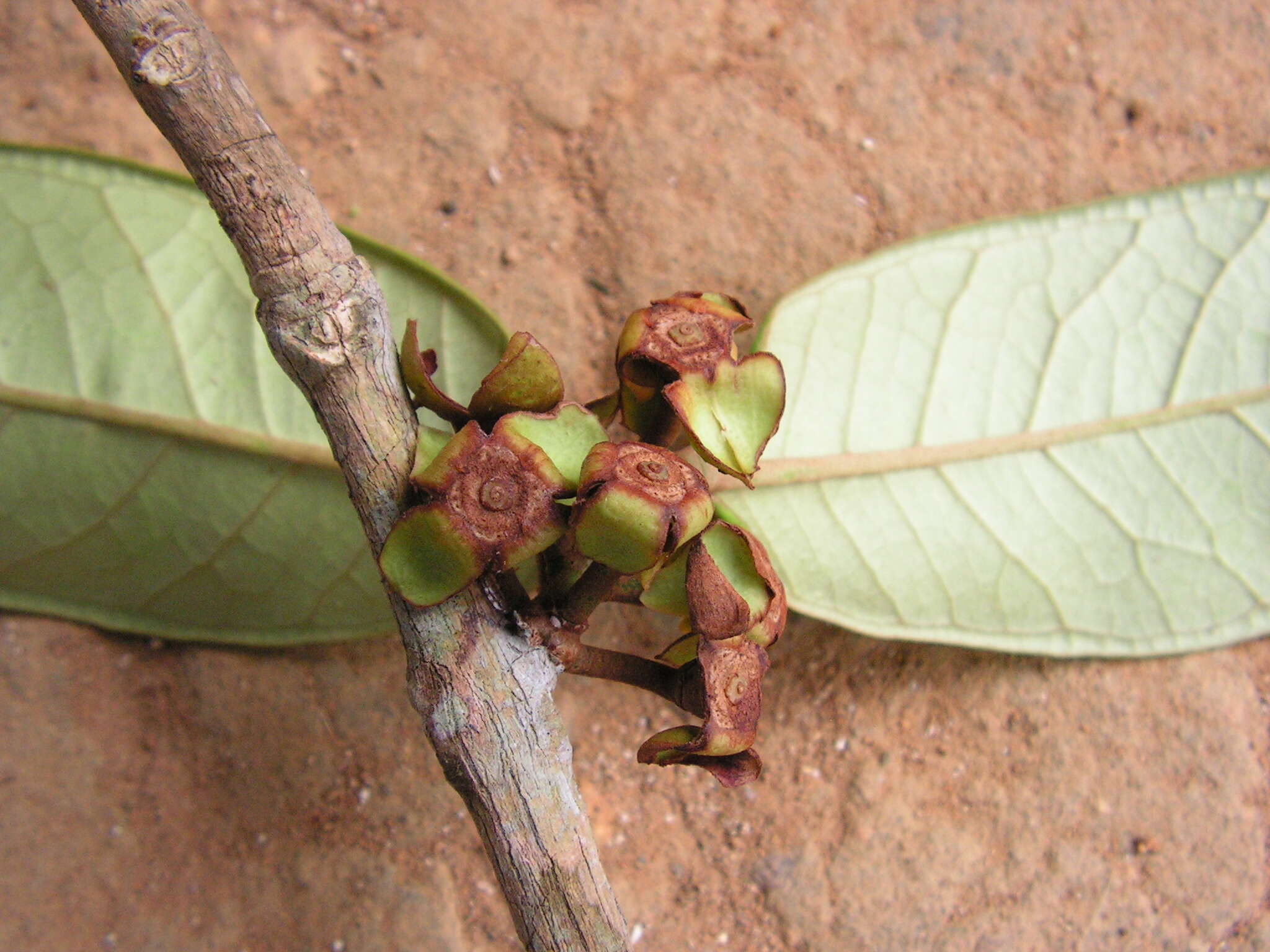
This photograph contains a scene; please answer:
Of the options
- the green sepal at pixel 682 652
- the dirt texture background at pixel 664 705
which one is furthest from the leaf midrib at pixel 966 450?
the green sepal at pixel 682 652

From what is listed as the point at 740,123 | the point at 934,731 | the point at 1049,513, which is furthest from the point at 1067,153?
the point at 934,731

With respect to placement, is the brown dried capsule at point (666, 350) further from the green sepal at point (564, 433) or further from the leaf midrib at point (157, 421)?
the leaf midrib at point (157, 421)

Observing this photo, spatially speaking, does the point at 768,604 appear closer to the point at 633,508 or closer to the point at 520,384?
the point at 633,508

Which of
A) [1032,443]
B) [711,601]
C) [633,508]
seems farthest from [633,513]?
[1032,443]

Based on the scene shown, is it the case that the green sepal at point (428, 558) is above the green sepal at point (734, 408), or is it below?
below

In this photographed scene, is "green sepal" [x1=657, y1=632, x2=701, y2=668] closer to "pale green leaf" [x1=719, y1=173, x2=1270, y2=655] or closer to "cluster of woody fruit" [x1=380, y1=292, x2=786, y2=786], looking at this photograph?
"cluster of woody fruit" [x1=380, y1=292, x2=786, y2=786]

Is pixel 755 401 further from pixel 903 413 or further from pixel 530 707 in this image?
pixel 903 413

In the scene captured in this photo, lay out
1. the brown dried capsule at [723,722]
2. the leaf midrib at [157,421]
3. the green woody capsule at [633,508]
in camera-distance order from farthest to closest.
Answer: the leaf midrib at [157,421] < the brown dried capsule at [723,722] < the green woody capsule at [633,508]

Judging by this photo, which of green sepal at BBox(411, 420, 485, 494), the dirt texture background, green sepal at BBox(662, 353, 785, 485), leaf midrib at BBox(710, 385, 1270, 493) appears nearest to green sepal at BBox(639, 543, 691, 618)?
green sepal at BBox(662, 353, 785, 485)

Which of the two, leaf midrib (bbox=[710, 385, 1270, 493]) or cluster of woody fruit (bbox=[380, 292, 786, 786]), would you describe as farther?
leaf midrib (bbox=[710, 385, 1270, 493])
